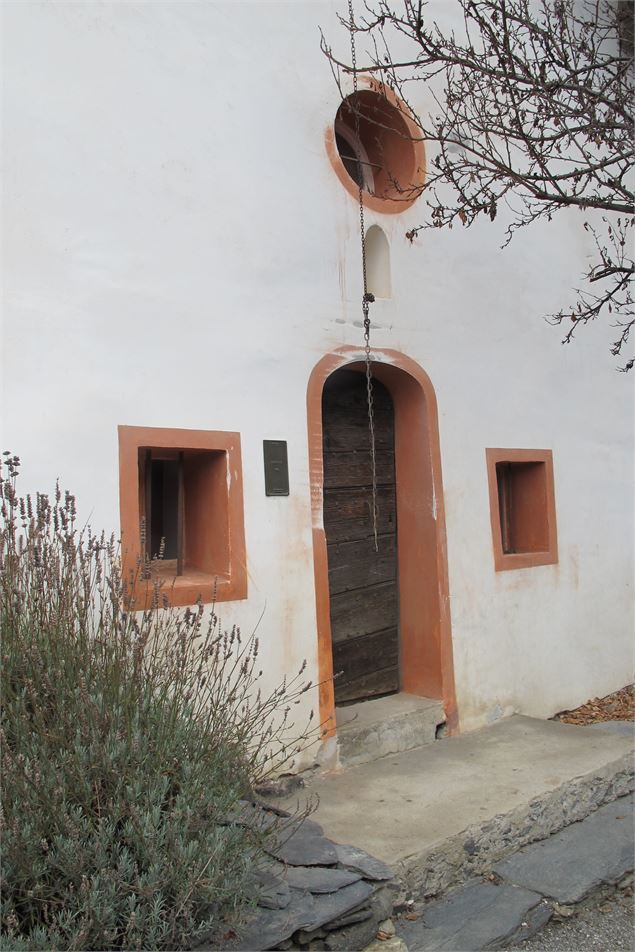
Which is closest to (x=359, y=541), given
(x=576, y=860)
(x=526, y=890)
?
(x=576, y=860)

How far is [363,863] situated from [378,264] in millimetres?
3905

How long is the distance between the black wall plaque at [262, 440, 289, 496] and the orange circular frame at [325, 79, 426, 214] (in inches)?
75.0

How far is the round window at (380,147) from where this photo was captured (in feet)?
19.7

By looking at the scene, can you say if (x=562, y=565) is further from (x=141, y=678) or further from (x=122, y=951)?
(x=122, y=951)

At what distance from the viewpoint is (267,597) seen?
16.4ft

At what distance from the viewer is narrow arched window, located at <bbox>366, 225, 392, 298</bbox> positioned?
5902mm

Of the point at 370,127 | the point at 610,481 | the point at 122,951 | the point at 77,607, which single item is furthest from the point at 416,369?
the point at 122,951

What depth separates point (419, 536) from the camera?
242 inches

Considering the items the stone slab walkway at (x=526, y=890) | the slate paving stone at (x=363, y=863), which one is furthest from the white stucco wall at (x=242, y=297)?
the stone slab walkway at (x=526, y=890)

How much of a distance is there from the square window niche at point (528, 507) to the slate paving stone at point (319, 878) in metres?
3.60

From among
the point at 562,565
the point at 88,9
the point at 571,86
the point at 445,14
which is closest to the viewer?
the point at 571,86

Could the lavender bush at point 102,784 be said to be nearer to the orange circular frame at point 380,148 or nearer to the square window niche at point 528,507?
the orange circular frame at point 380,148

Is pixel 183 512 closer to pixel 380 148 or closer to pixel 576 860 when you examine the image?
pixel 576 860

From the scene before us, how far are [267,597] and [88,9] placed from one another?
11.2 feet
